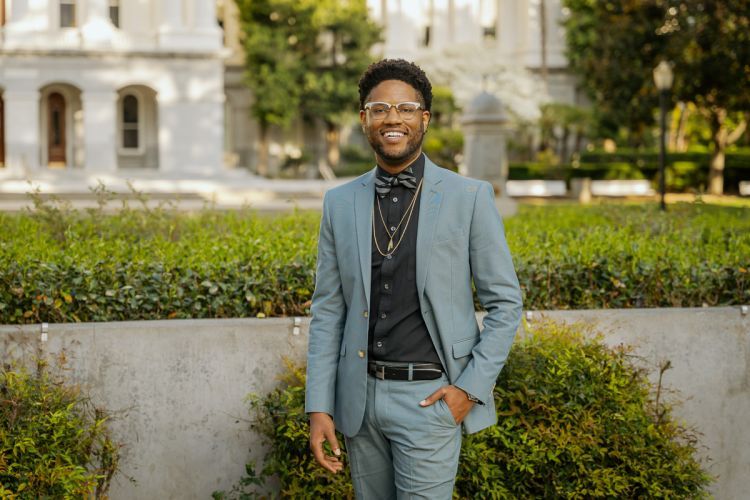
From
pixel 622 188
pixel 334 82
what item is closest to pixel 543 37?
pixel 334 82

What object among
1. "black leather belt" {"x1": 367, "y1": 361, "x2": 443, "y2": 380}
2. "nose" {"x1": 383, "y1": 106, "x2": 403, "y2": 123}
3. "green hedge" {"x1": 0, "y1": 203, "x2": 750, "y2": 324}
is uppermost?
"nose" {"x1": 383, "y1": 106, "x2": 403, "y2": 123}

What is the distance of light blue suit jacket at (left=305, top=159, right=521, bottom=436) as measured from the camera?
3623 mm

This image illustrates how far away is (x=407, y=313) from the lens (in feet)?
12.0

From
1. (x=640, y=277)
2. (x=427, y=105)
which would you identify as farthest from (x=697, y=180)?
(x=427, y=105)

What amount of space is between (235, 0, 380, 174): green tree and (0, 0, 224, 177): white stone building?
7483 millimetres

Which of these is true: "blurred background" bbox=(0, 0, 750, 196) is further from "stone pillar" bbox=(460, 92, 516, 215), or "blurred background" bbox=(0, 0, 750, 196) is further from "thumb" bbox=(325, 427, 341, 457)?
"thumb" bbox=(325, 427, 341, 457)

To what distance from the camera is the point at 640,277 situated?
646 centimetres

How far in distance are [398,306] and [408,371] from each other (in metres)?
0.25

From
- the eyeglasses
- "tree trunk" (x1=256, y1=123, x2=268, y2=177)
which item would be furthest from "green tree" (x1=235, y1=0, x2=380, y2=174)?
the eyeglasses

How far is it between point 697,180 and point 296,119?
17.5 metres

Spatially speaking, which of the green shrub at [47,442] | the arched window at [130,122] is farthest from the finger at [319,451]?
the arched window at [130,122]


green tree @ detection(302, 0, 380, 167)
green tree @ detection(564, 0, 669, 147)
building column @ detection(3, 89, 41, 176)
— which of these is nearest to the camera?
building column @ detection(3, 89, 41, 176)

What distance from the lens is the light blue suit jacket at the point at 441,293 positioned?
362cm

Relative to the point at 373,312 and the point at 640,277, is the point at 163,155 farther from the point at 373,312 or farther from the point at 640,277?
the point at 373,312
